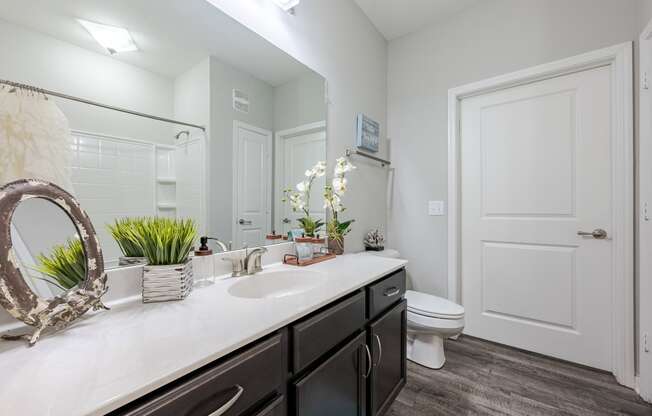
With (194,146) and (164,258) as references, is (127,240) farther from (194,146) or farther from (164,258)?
(194,146)

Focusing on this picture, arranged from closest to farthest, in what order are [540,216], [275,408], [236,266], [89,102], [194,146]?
[275,408]
[89,102]
[194,146]
[236,266]
[540,216]

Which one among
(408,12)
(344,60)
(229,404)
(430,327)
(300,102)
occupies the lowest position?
(430,327)

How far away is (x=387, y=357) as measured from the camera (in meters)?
1.32

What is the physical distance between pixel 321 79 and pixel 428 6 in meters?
1.19

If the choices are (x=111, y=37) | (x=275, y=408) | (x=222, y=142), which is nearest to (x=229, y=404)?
(x=275, y=408)

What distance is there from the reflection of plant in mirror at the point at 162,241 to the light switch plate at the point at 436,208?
1.95 metres

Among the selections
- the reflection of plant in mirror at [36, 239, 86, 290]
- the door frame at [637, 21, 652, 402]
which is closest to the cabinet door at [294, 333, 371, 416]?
the reflection of plant in mirror at [36, 239, 86, 290]

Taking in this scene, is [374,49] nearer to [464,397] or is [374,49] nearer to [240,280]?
[240,280]

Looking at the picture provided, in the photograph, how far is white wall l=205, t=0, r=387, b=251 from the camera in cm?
142

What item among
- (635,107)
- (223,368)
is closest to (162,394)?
(223,368)

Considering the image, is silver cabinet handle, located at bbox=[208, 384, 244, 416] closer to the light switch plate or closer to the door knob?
the light switch plate

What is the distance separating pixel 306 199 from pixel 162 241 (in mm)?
889

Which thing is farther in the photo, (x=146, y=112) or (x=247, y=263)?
(x=247, y=263)

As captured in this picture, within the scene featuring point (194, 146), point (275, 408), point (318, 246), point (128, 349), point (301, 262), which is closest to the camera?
point (128, 349)
